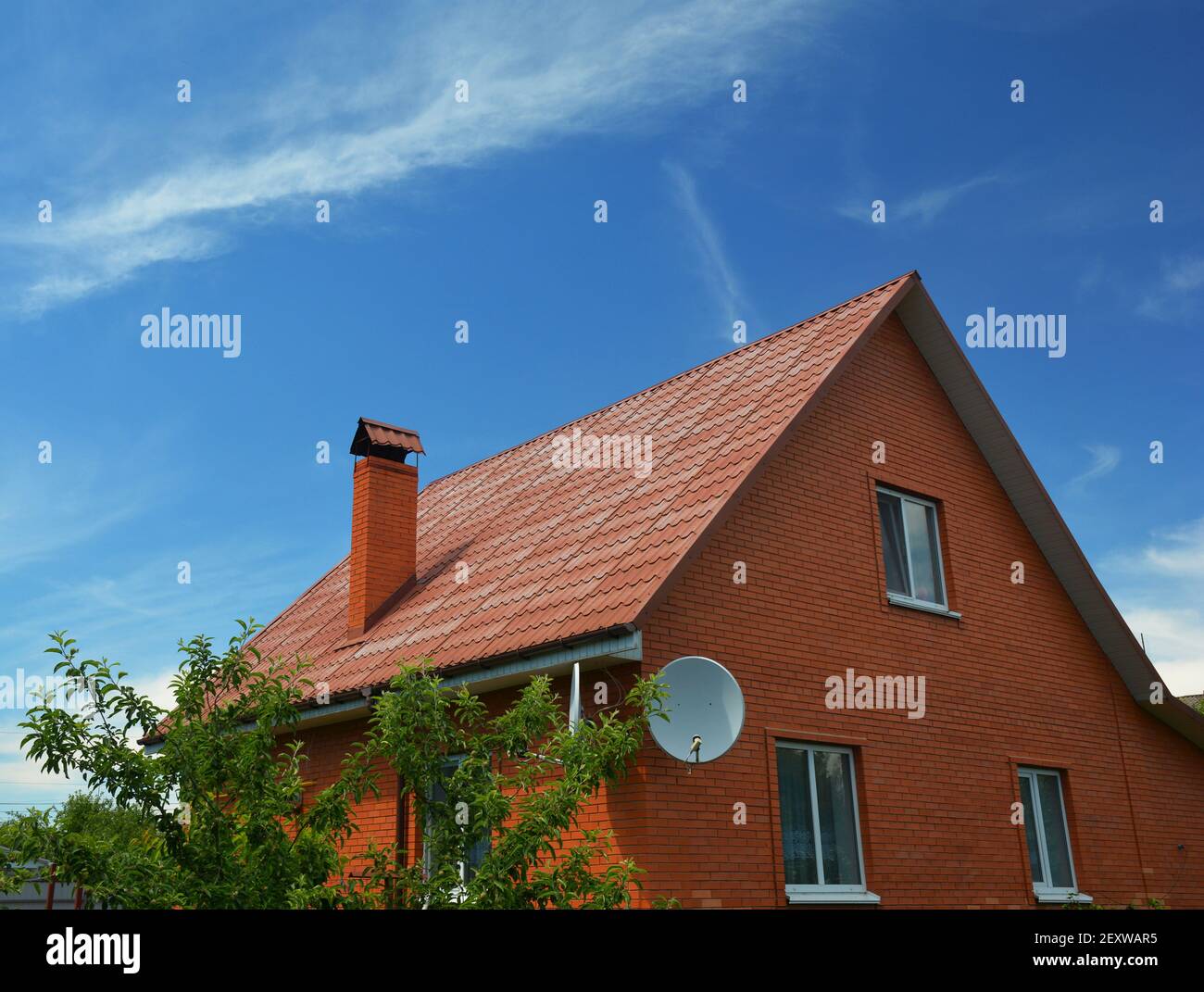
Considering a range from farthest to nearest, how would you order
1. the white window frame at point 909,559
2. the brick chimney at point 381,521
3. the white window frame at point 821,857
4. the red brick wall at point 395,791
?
the brick chimney at point 381,521
the white window frame at point 909,559
the white window frame at point 821,857
the red brick wall at point 395,791

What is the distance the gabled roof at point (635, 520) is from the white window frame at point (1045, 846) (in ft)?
7.41

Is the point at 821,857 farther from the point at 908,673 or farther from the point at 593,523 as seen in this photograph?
the point at 593,523

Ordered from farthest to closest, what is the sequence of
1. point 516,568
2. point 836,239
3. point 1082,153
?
point 836,239 → point 1082,153 → point 516,568

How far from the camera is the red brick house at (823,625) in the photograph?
29.6 feet

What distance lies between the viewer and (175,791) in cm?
765

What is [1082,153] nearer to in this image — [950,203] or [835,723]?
[950,203]

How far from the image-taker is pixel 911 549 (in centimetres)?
1212

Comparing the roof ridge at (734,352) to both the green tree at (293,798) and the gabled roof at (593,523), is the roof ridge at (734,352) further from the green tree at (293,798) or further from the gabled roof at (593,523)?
the green tree at (293,798)

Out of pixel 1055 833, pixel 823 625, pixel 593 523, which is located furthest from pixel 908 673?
pixel 593 523

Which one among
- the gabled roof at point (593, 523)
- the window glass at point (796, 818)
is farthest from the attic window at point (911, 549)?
the window glass at point (796, 818)

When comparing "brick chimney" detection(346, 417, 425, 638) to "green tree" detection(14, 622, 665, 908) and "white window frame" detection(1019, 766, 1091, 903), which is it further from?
"white window frame" detection(1019, 766, 1091, 903)
